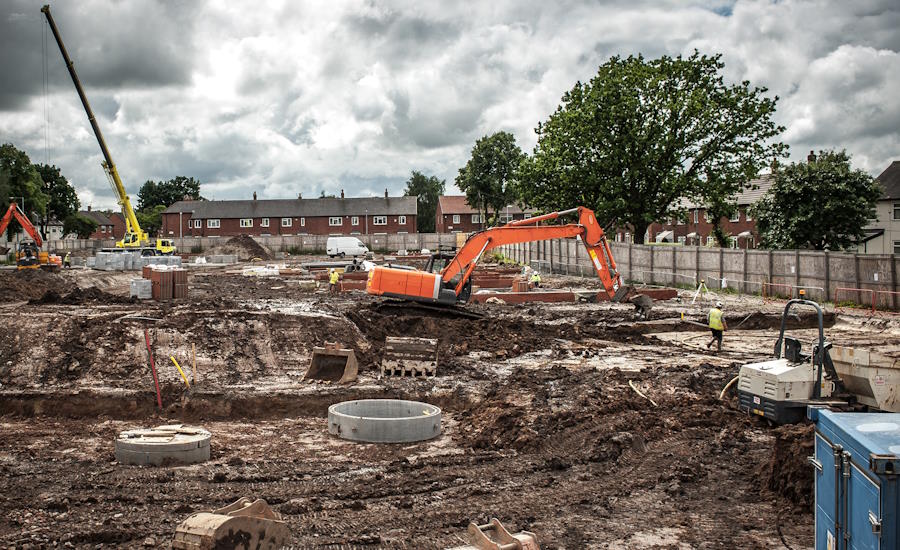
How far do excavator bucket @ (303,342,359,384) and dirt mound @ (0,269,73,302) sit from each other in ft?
55.0

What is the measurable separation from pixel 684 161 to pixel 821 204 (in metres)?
7.34

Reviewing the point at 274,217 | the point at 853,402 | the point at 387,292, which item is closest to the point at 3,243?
the point at 274,217

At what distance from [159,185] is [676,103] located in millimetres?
109263

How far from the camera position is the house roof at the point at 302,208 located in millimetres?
92438

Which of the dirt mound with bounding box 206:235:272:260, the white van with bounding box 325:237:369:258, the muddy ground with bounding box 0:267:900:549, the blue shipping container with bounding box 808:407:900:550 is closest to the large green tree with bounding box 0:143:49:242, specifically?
the dirt mound with bounding box 206:235:272:260

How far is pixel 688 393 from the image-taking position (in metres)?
13.4

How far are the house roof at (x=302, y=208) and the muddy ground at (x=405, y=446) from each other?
70.7 m

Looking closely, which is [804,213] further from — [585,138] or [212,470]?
[212,470]

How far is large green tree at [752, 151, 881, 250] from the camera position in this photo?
127 feet

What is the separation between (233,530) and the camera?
5781 millimetres

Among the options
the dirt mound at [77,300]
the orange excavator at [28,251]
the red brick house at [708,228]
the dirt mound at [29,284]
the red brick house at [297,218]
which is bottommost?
the dirt mound at [77,300]

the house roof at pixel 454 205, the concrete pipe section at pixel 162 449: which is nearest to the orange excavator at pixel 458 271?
the concrete pipe section at pixel 162 449

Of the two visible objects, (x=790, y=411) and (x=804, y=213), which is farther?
(x=804, y=213)

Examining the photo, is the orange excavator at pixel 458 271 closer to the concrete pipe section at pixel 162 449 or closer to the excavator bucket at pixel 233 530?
the concrete pipe section at pixel 162 449
